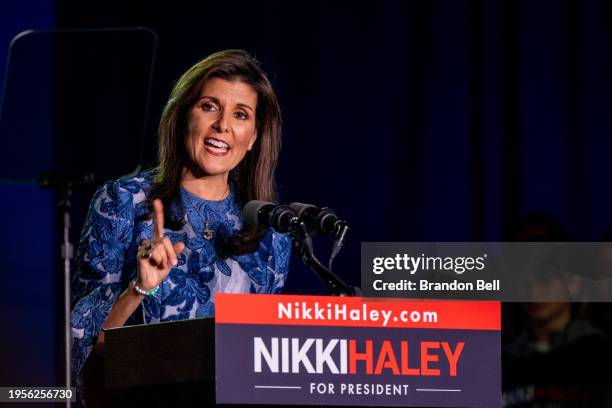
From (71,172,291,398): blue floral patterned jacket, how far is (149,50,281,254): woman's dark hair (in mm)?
55

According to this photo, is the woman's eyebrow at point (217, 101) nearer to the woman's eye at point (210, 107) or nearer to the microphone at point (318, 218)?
the woman's eye at point (210, 107)

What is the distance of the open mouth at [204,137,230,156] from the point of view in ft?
6.86

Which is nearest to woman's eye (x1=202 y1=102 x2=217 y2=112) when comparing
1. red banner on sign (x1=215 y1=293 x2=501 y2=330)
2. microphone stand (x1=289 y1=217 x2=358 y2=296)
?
red banner on sign (x1=215 y1=293 x2=501 y2=330)

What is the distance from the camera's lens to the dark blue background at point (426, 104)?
7.91 ft

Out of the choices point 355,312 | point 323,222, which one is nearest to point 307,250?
point 323,222

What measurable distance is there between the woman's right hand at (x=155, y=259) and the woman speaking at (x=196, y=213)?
0.41 ft

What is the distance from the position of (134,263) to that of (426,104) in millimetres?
1014

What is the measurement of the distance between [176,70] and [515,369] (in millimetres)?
1503

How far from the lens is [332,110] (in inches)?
103

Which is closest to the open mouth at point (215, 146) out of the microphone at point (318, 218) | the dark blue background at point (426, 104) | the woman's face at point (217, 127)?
the woman's face at point (217, 127)

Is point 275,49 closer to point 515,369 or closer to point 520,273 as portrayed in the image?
point 520,273

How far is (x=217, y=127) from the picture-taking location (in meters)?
2.08

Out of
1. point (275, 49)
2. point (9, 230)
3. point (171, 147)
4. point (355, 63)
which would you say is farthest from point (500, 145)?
point (9, 230)

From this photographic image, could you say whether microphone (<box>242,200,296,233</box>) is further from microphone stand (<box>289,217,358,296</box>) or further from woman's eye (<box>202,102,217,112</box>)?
woman's eye (<box>202,102,217,112</box>)
